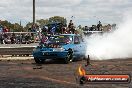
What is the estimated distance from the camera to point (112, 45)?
23172 millimetres

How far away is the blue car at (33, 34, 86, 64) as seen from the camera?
59.3 ft

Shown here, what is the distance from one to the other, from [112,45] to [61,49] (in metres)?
5.92

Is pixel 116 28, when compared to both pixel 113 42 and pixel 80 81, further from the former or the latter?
pixel 80 81

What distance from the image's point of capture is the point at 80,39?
2041 centimetres

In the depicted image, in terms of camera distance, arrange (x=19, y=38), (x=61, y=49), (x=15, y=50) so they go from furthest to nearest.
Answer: (x=19, y=38), (x=15, y=50), (x=61, y=49)

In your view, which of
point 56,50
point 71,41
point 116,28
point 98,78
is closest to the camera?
point 98,78

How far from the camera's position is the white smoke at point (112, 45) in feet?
72.2

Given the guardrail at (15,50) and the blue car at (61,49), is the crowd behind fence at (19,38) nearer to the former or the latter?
the guardrail at (15,50)

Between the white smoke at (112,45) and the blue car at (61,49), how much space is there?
2.07m

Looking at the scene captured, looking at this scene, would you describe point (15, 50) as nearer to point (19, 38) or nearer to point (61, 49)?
point (19, 38)

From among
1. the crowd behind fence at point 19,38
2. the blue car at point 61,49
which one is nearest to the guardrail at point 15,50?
the crowd behind fence at point 19,38

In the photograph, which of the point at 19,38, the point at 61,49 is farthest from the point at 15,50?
the point at 61,49

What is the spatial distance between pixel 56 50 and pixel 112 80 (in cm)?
1396

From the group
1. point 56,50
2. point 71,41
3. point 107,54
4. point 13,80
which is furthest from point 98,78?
point 107,54
